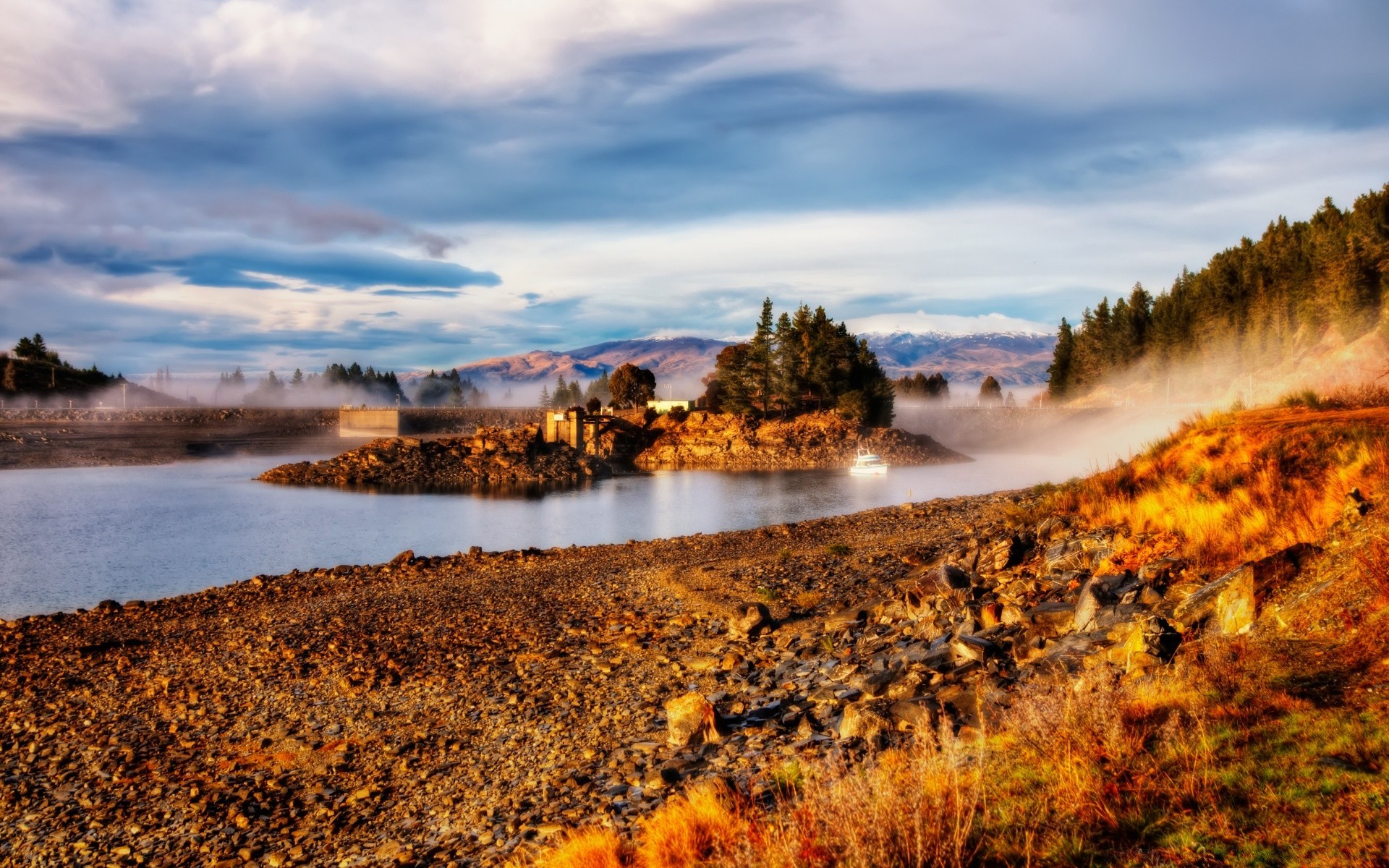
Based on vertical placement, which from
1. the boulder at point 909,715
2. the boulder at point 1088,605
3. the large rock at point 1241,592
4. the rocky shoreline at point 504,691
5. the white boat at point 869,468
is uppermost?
the large rock at point 1241,592

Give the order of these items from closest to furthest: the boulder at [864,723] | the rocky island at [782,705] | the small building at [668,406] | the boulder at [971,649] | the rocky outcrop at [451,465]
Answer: the rocky island at [782,705] < the boulder at [864,723] < the boulder at [971,649] < the rocky outcrop at [451,465] < the small building at [668,406]

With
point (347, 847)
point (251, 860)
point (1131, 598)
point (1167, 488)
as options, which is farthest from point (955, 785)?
point (1167, 488)

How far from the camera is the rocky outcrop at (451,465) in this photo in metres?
64.6

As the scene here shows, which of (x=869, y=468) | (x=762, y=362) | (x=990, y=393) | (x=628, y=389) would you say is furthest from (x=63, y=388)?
(x=990, y=393)

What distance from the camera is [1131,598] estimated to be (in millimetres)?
10977

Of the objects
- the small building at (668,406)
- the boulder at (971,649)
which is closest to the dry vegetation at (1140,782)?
the boulder at (971,649)

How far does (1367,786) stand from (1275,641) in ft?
9.98

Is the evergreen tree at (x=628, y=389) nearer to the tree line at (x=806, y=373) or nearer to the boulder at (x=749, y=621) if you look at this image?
the tree line at (x=806, y=373)

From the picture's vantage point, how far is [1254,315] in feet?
275

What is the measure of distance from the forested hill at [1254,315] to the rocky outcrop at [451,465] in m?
61.4

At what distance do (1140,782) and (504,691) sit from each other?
8.71 metres

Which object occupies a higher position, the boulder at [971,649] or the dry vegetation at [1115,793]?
the dry vegetation at [1115,793]

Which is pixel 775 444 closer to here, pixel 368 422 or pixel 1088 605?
pixel 368 422

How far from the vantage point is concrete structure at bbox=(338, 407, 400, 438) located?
108m
